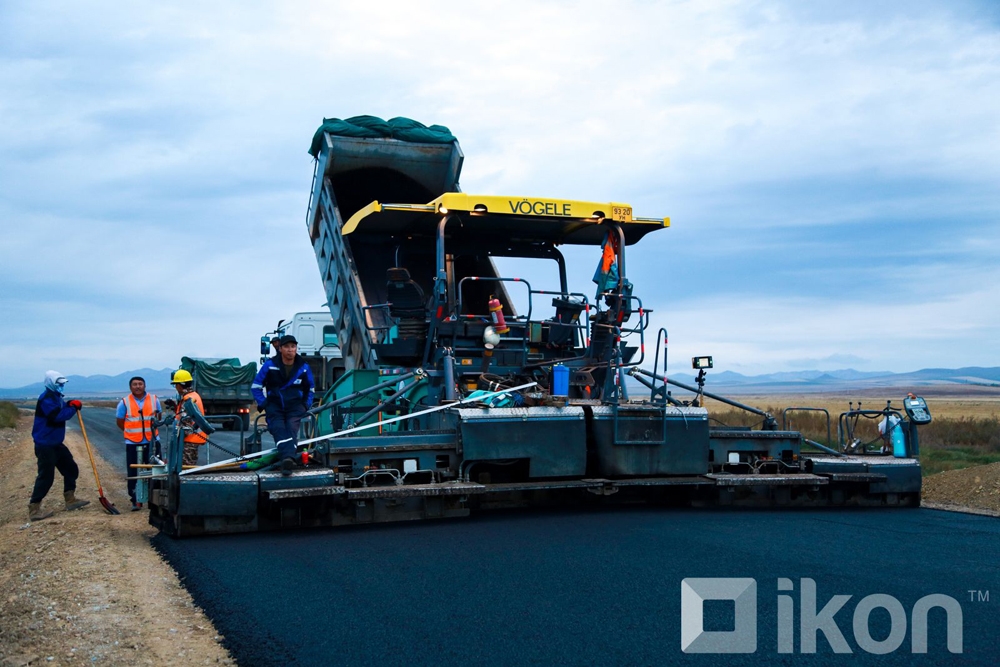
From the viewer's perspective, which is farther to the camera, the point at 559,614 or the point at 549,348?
Answer: the point at 549,348

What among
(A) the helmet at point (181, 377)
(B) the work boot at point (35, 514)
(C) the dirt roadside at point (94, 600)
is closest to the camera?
(C) the dirt roadside at point (94, 600)

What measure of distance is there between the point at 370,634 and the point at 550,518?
335cm

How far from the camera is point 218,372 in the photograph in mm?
27500

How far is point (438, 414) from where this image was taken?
26.5 feet

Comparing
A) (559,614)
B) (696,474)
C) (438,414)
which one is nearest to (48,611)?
(559,614)

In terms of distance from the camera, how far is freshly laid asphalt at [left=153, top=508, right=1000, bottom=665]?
4113mm

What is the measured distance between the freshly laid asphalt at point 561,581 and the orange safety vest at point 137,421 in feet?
7.91

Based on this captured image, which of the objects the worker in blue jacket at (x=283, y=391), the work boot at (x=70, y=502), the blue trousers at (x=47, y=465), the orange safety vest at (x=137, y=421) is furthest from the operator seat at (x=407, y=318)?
the work boot at (x=70, y=502)

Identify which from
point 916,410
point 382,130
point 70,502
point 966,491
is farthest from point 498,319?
point 966,491

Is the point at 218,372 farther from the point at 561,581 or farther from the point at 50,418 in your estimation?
the point at 561,581

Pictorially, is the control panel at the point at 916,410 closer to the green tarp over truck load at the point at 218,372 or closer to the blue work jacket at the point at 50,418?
the blue work jacket at the point at 50,418

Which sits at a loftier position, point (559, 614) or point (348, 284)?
point (348, 284)

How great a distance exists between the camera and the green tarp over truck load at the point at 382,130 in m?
10.8

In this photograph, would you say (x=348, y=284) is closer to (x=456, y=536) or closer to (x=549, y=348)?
(x=549, y=348)
